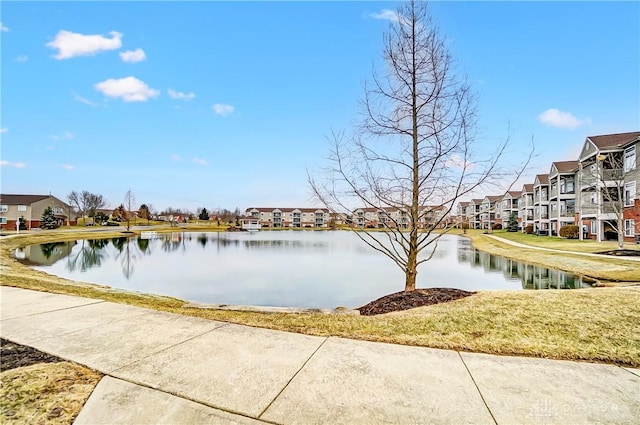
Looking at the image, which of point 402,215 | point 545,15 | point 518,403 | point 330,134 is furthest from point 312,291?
point 545,15

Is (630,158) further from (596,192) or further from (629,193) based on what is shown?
(596,192)

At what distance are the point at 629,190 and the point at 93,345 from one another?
35.5m

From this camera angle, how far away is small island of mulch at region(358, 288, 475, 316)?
6773 mm

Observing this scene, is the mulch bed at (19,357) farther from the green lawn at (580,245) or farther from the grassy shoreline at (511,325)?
the green lawn at (580,245)

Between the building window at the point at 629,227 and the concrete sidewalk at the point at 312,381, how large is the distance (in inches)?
1191

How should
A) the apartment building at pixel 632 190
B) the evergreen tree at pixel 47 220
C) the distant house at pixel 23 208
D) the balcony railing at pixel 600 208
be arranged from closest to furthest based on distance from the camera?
the apartment building at pixel 632 190 → the balcony railing at pixel 600 208 → the distant house at pixel 23 208 → the evergreen tree at pixel 47 220

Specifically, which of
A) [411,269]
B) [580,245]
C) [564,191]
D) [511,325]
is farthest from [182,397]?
[564,191]

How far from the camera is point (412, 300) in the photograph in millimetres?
7098

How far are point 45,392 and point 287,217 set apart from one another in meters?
102

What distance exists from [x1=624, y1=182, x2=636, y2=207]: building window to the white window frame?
124 centimetres

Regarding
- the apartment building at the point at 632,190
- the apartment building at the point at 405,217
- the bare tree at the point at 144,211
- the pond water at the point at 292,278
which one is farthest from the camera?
the bare tree at the point at 144,211

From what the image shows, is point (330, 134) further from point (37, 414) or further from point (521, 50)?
point (521, 50)

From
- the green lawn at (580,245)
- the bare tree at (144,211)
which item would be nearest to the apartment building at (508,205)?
the green lawn at (580,245)

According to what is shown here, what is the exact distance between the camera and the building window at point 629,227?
25.3 m
